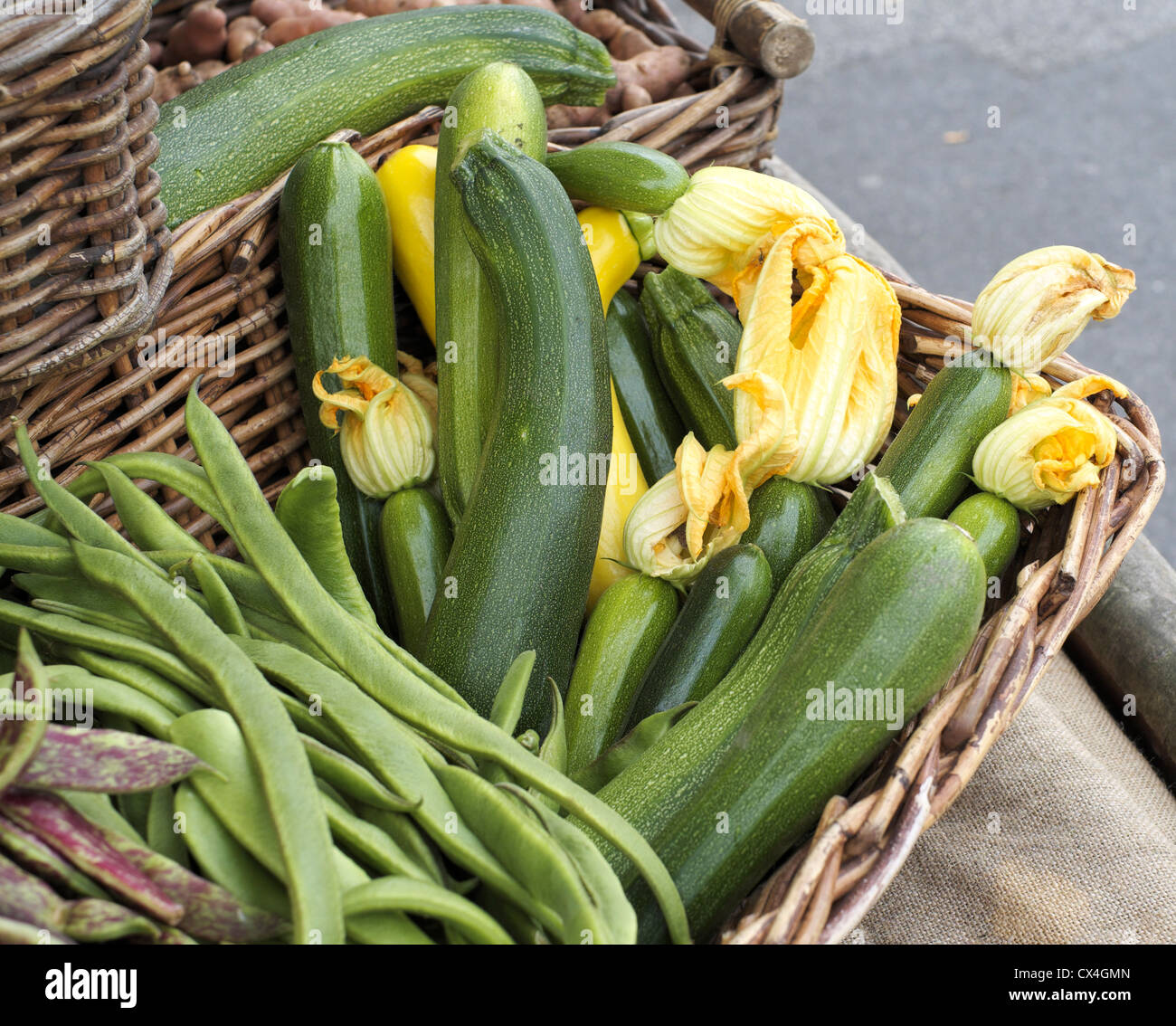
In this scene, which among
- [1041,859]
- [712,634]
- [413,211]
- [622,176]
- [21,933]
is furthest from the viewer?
[413,211]

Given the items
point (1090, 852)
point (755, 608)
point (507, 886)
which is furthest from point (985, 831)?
point (507, 886)

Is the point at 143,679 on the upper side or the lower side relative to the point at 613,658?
upper

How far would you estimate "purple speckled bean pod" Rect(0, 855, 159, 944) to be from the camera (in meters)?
0.74

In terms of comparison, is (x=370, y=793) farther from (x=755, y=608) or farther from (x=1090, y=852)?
(x=1090, y=852)

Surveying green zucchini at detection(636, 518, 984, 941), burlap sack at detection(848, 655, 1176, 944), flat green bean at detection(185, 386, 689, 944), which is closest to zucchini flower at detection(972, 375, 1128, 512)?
green zucchini at detection(636, 518, 984, 941)

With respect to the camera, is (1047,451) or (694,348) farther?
(694,348)

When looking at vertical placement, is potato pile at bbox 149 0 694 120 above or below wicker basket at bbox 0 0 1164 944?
above

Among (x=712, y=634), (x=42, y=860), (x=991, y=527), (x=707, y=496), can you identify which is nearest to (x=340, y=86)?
(x=707, y=496)

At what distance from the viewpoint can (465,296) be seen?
4.58 feet

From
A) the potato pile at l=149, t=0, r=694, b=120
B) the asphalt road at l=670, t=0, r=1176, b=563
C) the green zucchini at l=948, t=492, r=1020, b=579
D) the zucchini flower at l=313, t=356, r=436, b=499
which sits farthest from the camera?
the asphalt road at l=670, t=0, r=1176, b=563

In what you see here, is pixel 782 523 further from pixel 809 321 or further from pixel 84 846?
pixel 84 846

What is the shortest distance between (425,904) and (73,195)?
698 mm

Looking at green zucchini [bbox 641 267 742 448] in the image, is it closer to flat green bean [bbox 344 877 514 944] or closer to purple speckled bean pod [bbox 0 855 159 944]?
flat green bean [bbox 344 877 514 944]

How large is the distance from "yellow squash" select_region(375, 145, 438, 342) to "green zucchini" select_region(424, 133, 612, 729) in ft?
0.70
